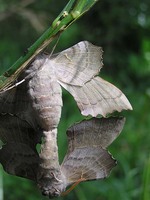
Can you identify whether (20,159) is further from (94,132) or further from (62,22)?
(62,22)

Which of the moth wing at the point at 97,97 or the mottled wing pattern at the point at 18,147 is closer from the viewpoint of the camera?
the mottled wing pattern at the point at 18,147

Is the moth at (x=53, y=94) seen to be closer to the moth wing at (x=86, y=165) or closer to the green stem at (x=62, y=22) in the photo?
the moth wing at (x=86, y=165)

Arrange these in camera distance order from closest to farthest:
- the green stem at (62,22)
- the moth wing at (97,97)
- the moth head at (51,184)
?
1. the green stem at (62,22)
2. the moth head at (51,184)
3. the moth wing at (97,97)

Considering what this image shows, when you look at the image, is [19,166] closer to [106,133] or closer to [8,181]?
[106,133]

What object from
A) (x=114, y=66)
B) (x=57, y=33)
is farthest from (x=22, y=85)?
(x=114, y=66)

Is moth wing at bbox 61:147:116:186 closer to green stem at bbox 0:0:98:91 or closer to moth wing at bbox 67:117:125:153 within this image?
moth wing at bbox 67:117:125:153

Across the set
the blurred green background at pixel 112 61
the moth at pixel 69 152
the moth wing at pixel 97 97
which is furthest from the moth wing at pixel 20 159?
the blurred green background at pixel 112 61

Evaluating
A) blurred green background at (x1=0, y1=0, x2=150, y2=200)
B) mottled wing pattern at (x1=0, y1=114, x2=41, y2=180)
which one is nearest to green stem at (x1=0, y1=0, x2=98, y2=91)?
mottled wing pattern at (x1=0, y1=114, x2=41, y2=180)
